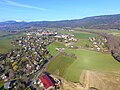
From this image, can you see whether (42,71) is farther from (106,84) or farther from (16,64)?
(106,84)

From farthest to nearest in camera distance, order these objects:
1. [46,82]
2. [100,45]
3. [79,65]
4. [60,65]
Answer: [100,45] < [60,65] < [79,65] < [46,82]

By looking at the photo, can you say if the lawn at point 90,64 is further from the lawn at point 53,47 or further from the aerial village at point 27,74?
the lawn at point 53,47

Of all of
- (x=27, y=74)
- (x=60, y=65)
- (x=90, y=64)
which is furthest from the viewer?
(x=90, y=64)

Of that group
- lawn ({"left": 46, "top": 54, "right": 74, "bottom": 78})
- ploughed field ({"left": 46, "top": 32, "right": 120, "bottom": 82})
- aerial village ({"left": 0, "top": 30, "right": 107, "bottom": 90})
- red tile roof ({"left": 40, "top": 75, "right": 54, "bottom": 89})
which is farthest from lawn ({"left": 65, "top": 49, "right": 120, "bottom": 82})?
aerial village ({"left": 0, "top": 30, "right": 107, "bottom": 90})

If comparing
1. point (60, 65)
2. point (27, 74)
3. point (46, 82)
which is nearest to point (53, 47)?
point (60, 65)

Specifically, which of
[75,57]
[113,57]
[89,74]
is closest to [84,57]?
[75,57]

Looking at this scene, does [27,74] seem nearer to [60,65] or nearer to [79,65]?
[60,65]

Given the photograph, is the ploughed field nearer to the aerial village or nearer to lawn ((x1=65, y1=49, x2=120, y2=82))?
lawn ((x1=65, y1=49, x2=120, y2=82))

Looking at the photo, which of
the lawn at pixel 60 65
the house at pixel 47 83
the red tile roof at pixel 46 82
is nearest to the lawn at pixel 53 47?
the lawn at pixel 60 65

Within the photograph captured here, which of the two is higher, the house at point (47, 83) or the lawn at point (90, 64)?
the house at point (47, 83)

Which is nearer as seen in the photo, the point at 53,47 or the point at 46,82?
the point at 46,82

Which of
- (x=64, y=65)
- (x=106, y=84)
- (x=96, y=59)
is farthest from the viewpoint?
(x=96, y=59)
